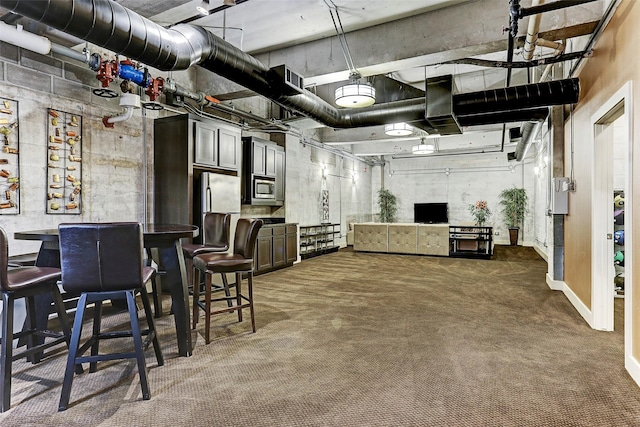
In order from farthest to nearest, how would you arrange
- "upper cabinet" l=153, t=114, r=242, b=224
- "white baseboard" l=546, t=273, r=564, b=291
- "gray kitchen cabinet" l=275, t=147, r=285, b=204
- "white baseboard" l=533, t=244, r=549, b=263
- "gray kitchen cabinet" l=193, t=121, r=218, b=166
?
"white baseboard" l=533, t=244, r=549, b=263
"gray kitchen cabinet" l=275, t=147, r=285, b=204
"white baseboard" l=546, t=273, r=564, b=291
"gray kitchen cabinet" l=193, t=121, r=218, b=166
"upper cabinet" l=153, t=114, r=242, b=224

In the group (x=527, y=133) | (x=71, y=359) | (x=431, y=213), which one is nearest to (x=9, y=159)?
(x=71, y=359)

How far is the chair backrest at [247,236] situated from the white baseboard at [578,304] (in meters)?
3.46

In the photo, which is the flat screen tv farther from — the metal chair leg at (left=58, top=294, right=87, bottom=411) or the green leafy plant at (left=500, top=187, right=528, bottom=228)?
the metal chair leg at (left=58, top=294, right=87, bottom=411)

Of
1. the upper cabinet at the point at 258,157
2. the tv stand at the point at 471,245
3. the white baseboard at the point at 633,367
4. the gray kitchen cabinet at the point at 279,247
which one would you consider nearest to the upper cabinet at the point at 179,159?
the upper cabinet at the point at 258,157

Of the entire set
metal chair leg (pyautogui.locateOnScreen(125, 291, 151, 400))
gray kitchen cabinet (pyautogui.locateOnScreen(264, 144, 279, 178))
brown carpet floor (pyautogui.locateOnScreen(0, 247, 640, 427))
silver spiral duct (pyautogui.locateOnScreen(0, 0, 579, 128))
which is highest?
silver spiral duct (pyautogui.locateOnScreen(0, 0, 579, 128))

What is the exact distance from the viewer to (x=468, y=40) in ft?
12.7

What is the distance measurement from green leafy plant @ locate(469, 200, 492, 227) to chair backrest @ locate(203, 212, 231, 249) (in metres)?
9.42

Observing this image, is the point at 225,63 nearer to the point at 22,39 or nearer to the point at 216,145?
the point at 22,39

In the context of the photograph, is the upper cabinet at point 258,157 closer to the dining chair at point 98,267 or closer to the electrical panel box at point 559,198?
the dining chair at point 98,267

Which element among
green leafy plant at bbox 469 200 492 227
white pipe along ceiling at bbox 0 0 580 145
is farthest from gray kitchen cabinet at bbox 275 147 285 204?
green leafy plant at bbox 469 200 492 227

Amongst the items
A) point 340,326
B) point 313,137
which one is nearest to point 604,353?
point 340,326

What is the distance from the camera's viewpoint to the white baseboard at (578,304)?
373cm

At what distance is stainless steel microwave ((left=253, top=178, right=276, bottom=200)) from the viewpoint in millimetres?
6609

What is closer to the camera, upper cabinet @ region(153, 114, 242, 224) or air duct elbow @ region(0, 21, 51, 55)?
air duct elbow @ region(0, 21, 51, 55)
